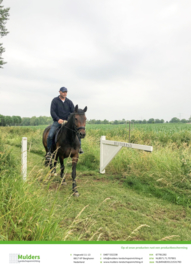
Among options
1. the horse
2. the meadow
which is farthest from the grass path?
the horse

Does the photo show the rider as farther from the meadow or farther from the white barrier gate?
the meadow

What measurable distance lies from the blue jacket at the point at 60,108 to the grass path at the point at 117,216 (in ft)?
7.09

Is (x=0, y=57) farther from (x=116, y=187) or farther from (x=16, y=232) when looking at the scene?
(x=16, y=232)

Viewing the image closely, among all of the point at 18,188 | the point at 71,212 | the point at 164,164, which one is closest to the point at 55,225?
the point at 18,188

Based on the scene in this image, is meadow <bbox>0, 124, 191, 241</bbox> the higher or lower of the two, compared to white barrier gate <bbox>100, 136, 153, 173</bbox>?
lower

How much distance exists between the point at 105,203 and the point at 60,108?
327 cm

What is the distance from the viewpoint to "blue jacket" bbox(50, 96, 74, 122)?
6.00m

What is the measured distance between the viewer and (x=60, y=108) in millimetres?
6035

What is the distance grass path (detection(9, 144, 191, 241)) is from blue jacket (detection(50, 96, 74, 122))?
2.16 m

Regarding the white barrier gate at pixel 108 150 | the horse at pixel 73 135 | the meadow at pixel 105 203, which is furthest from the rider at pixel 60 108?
the meadow at pixel 105 203
